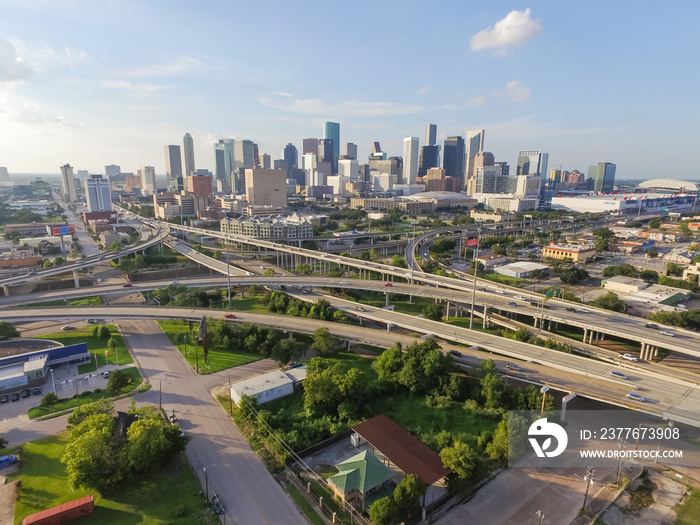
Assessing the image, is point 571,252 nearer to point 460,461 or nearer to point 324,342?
point 324,342

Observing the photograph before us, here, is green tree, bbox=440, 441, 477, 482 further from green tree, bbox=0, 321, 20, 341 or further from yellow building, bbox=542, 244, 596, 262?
yellow building, bbox=542, 244, 596, 262

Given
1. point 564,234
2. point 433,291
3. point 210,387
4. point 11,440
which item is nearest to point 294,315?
point 210,387

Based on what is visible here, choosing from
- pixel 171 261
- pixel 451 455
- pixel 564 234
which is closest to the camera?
pixel 451 455

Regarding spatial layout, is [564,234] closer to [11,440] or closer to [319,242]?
[319,242]

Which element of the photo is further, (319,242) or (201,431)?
(319,242)

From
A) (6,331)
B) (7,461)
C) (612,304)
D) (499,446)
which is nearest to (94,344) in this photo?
(6,331)

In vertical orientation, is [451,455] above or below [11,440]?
above

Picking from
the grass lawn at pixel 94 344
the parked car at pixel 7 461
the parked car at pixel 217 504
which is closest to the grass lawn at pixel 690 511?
the parked car at pixel 217 504
